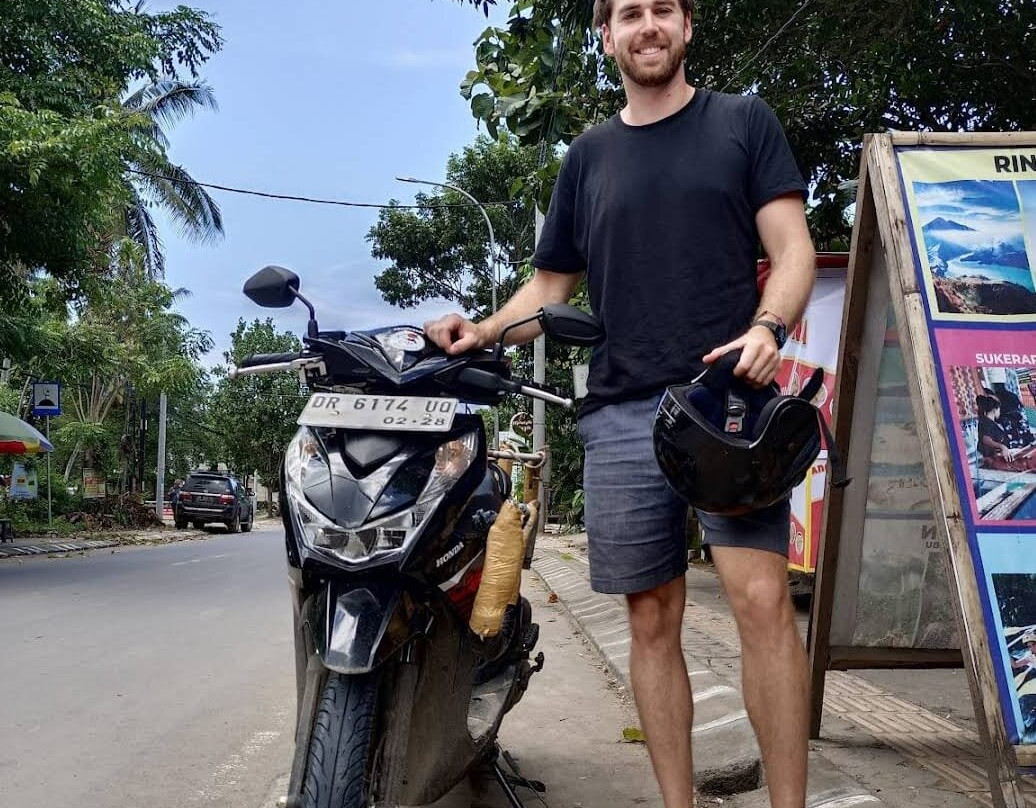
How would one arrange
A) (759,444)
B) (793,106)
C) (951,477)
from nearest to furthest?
(759,444), (951,477), (793,106)

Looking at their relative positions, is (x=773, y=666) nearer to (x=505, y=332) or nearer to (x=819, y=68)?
(x=505, y=332)

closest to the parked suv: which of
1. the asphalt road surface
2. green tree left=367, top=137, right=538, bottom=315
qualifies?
green tree left=367, top=137, right=538, bottom=315

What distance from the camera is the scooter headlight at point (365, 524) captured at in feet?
7.54

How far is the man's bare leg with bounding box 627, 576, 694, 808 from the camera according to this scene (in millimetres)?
2475

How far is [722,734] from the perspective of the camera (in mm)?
3686

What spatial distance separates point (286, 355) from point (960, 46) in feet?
19.4

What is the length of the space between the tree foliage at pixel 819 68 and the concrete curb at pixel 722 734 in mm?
3115

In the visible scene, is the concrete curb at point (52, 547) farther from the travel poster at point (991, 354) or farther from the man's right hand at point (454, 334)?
the travel poster at point (991, 354)

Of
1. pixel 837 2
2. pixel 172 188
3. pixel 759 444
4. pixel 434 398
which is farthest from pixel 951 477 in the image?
pixel 172 188

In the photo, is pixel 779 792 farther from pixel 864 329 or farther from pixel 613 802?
pixel 864 329

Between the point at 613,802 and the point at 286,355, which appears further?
the point at 613,802

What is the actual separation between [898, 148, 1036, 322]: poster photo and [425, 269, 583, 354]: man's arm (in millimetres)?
968

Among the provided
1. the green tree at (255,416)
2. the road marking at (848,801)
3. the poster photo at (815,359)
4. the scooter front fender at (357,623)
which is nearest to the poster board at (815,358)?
the poster photo at (815,359)

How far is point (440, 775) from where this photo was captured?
248 centimetres
